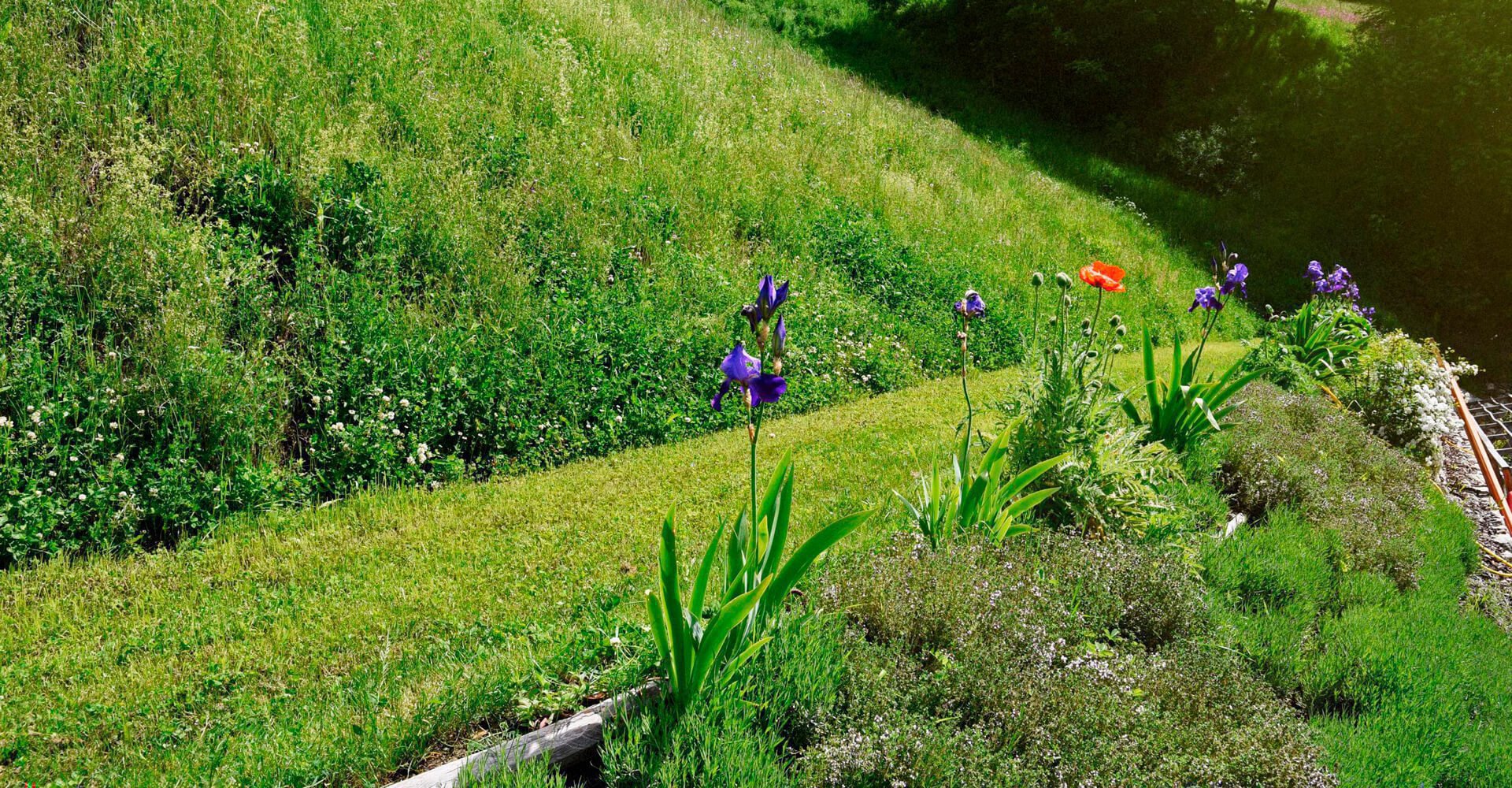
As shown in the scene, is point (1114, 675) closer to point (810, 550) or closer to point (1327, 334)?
point (810, 550)

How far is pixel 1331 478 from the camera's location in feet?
16.5

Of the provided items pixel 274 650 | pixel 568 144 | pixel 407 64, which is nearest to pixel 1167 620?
pixel 274 650

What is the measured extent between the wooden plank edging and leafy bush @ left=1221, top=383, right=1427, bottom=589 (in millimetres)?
4062

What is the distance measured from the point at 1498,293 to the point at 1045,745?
1936 centimetres

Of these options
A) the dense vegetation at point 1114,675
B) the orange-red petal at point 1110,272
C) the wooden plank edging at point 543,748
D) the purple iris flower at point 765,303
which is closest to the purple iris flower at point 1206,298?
the orange-red petal at point 1110,272

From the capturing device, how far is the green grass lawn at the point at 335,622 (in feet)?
8.46

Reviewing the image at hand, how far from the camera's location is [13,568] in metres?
3.56

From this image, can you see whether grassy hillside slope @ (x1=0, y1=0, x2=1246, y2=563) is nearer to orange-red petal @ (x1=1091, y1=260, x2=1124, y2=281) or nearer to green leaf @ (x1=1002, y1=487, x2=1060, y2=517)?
green leaf @ (x1=1002, y1=487, x2=1060, y2=517)

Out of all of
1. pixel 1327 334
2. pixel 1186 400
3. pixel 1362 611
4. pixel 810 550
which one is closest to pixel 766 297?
pixel 810 550

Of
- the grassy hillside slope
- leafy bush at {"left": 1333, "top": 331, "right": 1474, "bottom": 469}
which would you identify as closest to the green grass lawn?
the grassy hillside slope

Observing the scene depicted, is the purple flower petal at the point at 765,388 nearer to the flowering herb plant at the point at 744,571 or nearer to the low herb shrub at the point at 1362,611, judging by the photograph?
the flowering herb plant at the point at 744,571

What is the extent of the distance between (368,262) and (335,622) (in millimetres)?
2928

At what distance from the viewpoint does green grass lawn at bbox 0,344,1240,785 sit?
258cm

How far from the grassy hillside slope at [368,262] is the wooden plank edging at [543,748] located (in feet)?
8.66
